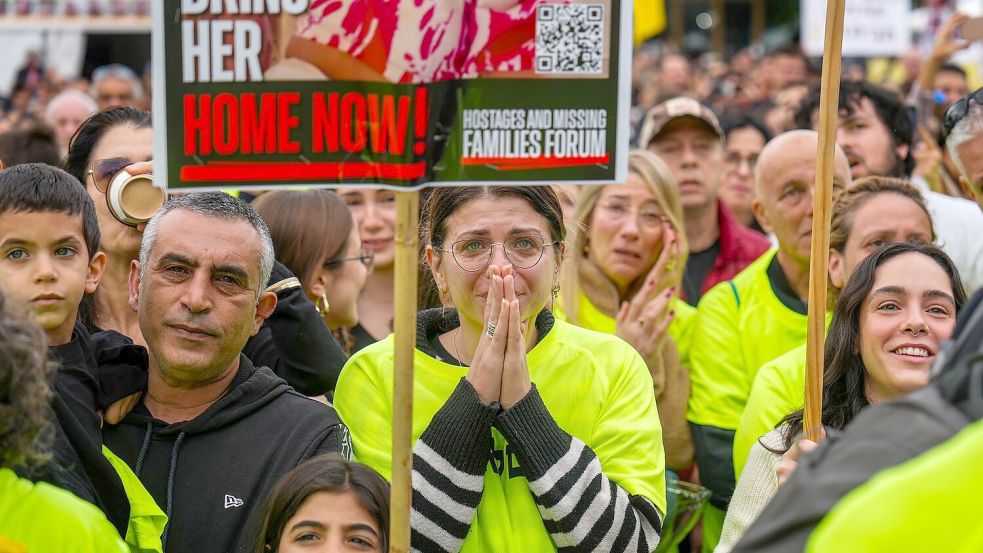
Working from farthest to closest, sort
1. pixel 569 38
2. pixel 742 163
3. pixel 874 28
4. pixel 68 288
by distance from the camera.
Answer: pixel 874 28, pixel 742 163, pixel 68 288, pixel 569 38

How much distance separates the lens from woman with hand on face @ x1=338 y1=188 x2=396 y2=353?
16.4 ft

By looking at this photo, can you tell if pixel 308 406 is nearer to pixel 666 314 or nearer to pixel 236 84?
pixel 236 84

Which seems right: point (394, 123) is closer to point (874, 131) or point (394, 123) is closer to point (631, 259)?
point (631, 259)

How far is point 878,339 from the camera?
11.4 ft

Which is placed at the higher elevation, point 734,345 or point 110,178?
point 110,178

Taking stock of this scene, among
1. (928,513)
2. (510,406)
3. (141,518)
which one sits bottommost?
(141,518)

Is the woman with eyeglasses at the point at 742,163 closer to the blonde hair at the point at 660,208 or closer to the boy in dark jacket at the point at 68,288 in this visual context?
the blonde hair at the point at 660,208

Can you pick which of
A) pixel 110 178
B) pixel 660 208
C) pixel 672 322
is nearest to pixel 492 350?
pixel 110 178

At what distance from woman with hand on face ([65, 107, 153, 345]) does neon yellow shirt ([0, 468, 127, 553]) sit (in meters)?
1.55

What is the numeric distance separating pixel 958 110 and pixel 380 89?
6.71 feet

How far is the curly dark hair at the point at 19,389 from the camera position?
7.53 feet

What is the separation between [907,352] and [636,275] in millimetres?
1649

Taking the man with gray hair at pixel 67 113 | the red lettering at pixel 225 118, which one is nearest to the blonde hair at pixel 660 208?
the red lettering at pixel 225 118

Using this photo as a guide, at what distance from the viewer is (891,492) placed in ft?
4.95
